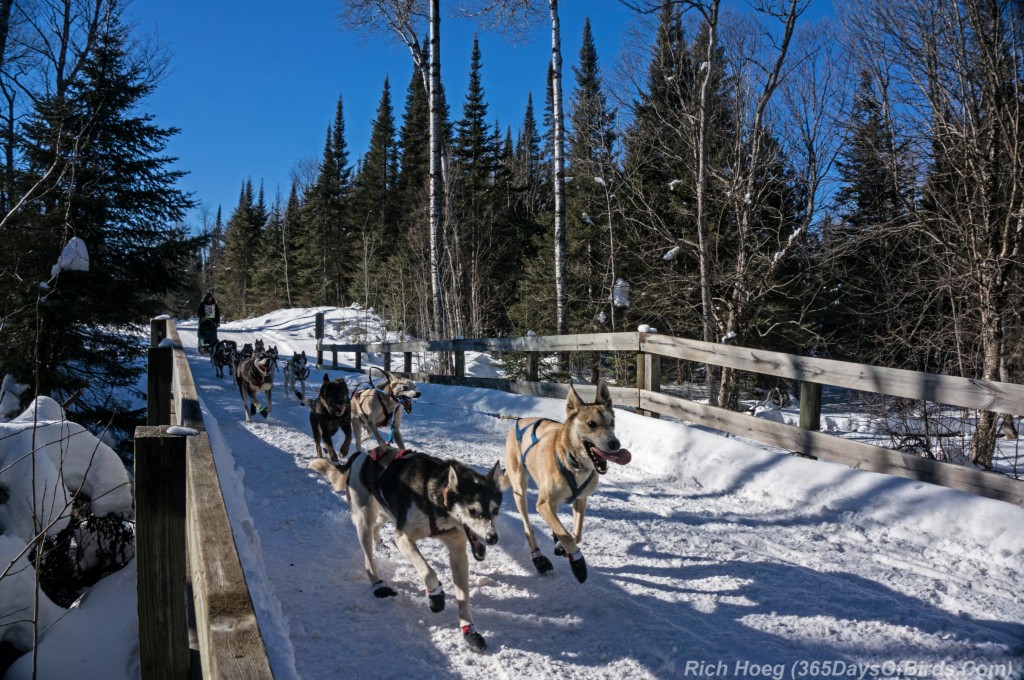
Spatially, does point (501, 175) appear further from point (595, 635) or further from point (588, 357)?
point (595, 635)

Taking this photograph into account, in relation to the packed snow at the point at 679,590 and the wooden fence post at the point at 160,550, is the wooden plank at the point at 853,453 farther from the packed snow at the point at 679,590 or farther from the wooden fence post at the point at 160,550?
the wooden fence post at the point at 160,550

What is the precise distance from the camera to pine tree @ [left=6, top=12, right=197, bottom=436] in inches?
359

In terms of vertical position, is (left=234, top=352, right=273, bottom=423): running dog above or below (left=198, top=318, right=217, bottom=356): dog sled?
below

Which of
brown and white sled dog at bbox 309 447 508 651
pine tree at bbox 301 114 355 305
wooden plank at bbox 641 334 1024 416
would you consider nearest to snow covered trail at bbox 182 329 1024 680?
brown and white sled dog at bbox 309 447 508 651

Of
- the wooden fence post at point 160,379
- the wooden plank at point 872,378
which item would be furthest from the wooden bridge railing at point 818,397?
the wooden fence post at point 160,379

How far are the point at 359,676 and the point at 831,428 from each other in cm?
1194

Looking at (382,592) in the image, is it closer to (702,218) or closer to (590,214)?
(702,218)

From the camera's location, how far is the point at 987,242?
7891 millimetres

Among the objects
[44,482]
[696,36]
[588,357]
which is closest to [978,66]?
[696,36]

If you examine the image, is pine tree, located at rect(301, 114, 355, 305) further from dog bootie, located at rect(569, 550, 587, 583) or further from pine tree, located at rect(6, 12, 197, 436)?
dog bootie, located at rect(569, 550, 587, 583)

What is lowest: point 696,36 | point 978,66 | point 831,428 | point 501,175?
point 831,428

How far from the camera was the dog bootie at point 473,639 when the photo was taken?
3057mm

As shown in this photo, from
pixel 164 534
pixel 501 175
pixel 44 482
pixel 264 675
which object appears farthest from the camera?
pixel 501 175

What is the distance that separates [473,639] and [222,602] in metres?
1.95
